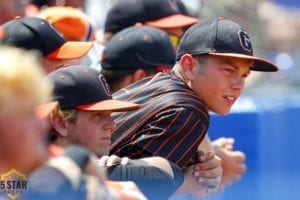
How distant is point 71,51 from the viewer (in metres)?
5.66

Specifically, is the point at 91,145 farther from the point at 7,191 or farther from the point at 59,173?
the point at 59,173

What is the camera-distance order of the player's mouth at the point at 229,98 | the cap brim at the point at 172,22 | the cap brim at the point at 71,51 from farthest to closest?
the cap brim at the point at 172,22, the cap brim at the point at 71,51, the player's mouth at the point at 229,98

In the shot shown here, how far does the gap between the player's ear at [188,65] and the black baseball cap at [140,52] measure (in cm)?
81

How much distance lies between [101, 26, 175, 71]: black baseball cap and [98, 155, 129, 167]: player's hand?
128 cm

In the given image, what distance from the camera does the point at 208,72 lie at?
17.0ft

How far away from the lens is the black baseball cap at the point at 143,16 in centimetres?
688

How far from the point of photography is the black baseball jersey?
4801 millimetres

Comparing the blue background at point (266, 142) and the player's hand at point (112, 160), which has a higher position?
the player's hand at point (112, 160)

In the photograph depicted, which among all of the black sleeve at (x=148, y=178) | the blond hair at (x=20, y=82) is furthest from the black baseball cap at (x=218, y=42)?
the blond hair at (x=20, y=82)

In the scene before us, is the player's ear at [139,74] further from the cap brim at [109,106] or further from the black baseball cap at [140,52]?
the cap brim at [109,106]

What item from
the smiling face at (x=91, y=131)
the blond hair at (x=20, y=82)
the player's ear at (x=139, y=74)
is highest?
the blond hair at (x=20, y=82)

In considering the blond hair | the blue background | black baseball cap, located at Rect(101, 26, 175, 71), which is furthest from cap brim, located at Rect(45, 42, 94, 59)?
the blond hair

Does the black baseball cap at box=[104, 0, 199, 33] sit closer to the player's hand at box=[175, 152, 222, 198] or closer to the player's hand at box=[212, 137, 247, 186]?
the player's hand at box=[212, 137, 247, 186]

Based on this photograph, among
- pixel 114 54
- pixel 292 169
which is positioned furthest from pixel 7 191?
pixel 292 169
